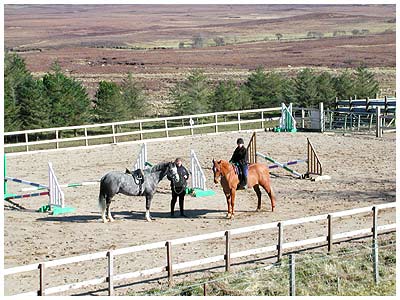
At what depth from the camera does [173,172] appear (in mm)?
16391

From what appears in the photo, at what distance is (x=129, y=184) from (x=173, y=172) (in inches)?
30.2

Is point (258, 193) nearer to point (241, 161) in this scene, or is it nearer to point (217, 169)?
point (241, 161)

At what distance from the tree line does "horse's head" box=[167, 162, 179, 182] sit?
14.4 meters

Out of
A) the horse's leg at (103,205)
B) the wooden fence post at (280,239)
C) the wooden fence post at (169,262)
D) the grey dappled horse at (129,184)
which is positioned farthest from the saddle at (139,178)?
the wooden fence post at (169,262)

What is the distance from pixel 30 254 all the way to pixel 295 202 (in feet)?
19.3

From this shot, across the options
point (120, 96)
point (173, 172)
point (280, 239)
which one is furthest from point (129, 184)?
point (120, 96)

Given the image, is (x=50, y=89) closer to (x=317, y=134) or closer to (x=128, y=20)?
(x=317, y=134)

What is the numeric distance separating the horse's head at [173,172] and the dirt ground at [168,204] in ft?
2.54

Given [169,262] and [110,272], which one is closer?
[110,272]

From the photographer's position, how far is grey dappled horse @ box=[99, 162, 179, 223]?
16250mm

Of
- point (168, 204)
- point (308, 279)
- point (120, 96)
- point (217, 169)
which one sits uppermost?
point (217, 169)

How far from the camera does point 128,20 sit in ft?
482

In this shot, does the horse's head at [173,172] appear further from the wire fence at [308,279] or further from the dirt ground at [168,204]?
the wire fence at [308,279]

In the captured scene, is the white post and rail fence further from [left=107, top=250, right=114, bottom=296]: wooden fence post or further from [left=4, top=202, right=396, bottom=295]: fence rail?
[left=107, top=250, right=114, bottom=296]: wooden fence post
